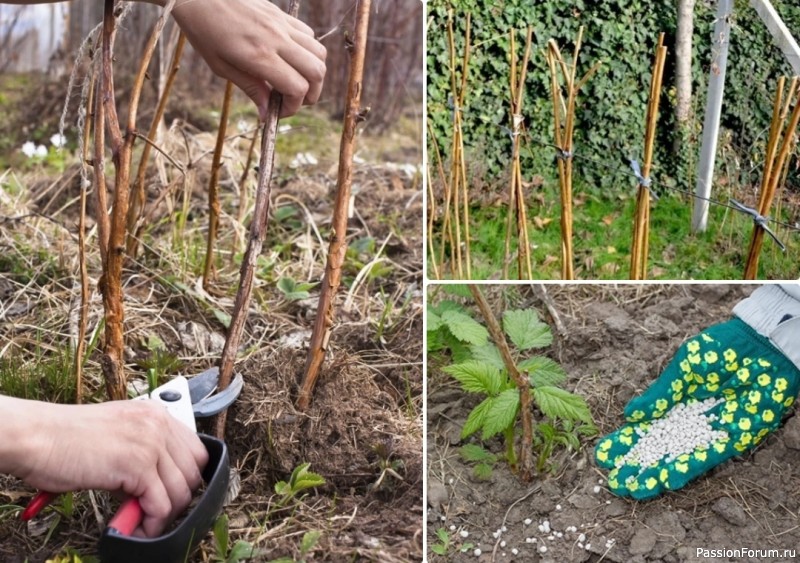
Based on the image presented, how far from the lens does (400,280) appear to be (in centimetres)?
243

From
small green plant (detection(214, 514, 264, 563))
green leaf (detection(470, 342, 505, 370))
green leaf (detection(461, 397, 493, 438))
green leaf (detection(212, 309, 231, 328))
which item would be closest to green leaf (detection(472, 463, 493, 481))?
green leaf (detection(461, 397, 493, 438))

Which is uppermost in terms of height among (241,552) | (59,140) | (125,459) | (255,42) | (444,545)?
(255,42)

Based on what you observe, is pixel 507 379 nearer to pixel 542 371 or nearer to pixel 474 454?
pixel 542 371

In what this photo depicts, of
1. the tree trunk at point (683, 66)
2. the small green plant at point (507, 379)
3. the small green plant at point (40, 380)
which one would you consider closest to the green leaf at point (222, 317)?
the small green plant at point (40, 380)

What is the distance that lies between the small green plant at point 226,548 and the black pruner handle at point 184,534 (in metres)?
0.03

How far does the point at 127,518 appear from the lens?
4.24 ft

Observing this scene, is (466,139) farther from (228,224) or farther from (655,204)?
(228,224)

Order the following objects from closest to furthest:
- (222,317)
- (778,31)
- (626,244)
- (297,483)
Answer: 1. (297,483)
2. (222,317)
3. (778,31)
4. (626,244)

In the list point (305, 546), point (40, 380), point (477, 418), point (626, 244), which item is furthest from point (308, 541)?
point (626, 244)

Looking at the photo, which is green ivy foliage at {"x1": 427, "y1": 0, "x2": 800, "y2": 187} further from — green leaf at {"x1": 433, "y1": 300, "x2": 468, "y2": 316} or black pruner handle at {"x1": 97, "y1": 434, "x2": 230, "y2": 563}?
black pruner handle at {"x1": 97, "y1": 434, "x2": 230, "y2": 563}

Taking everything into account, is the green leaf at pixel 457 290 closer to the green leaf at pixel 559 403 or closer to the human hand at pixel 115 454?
the green leaf at pixel 559 403

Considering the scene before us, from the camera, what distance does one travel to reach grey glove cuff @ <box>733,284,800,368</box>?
6.79ft

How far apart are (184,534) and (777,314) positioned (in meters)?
1.55

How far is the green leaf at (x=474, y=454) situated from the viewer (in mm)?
1932
